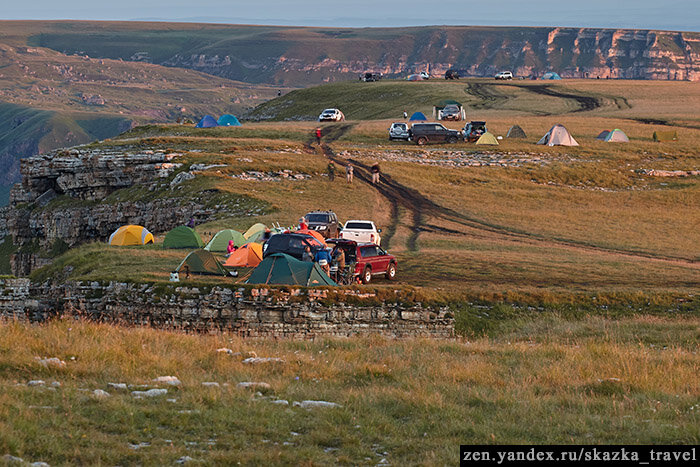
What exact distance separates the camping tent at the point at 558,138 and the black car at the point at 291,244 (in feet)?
156

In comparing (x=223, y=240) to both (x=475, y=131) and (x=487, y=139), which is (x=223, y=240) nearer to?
(x=487, y=139)

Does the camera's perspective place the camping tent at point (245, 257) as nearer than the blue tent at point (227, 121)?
Yes

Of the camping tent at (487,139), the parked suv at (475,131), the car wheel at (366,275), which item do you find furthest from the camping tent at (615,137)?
the car wheel at (366,275)

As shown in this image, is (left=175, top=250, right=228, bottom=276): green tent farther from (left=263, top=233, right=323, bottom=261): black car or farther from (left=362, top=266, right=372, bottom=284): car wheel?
(left=362, top=266, right=372, bottom=284): car wheel

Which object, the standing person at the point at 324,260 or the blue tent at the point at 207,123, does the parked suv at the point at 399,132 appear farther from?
the standing person at the point at 324,260

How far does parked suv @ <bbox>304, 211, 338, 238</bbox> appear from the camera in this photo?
125ft

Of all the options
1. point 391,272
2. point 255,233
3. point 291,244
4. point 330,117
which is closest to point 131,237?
point 255,233

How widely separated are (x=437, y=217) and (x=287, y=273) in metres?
22.4

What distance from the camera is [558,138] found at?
238 ft

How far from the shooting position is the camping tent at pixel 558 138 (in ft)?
237

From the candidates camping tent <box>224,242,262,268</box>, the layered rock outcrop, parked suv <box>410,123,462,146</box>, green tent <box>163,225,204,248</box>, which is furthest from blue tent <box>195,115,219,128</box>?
the layered rock outcrop

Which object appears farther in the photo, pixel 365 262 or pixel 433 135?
pixel 433 135

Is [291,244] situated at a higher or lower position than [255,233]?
higher

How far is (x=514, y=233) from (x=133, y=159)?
3533cm
